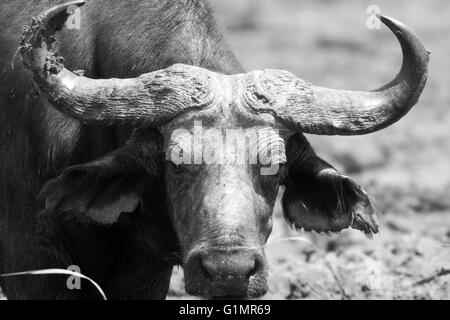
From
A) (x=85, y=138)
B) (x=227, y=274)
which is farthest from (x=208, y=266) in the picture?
(x=85, y=138)

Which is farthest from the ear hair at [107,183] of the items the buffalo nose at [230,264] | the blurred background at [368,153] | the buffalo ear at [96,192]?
the blurred background at [368,153]

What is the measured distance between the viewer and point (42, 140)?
7.36 m

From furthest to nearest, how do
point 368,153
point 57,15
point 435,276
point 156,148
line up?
1. point 368,153
2. point 435,276
3. point 156,148
4. point 57,15

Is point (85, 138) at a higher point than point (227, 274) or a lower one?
higher

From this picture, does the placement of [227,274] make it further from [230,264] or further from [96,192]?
[96,192]

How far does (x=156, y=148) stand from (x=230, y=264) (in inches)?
42.8

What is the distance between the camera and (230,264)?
20.5ft

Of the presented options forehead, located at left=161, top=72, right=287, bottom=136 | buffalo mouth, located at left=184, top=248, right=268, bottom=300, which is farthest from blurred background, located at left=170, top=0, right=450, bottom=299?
buffalo mouth, located at left=184, top=248, right=268, bottom=300

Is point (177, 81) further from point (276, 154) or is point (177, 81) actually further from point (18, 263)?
point (18, 263)

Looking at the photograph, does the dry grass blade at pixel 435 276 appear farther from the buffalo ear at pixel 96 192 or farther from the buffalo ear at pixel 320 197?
the buffalo ear at pixel 96 192

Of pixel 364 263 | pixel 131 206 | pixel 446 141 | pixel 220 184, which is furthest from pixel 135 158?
pixel 446 141

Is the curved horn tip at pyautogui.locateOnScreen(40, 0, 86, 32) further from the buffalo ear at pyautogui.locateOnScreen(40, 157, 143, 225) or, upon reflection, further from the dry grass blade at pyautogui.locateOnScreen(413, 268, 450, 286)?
the dry grass blade at pyautogui.locateOnScreen(413, 268, 450, 286)

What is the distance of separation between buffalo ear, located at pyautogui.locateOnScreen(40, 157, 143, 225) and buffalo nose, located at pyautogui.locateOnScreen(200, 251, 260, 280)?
998 millimetres

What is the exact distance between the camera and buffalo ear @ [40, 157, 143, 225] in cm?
705
